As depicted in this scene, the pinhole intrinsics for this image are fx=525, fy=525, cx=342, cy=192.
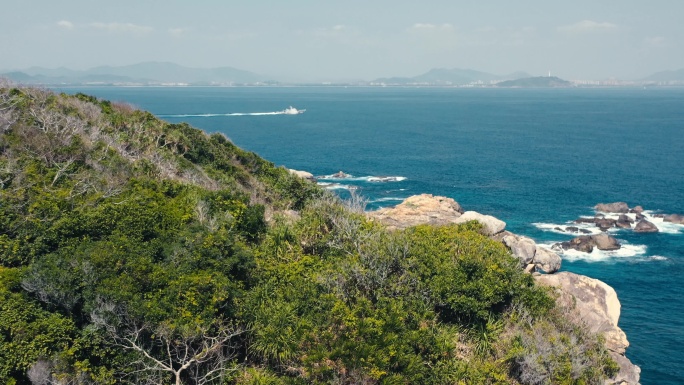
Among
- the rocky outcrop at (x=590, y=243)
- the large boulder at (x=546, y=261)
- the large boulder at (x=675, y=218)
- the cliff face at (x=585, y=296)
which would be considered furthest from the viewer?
the large boulder at (x=675, y=218)

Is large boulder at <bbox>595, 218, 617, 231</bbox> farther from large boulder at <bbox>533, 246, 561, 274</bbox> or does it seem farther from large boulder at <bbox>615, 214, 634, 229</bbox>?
large boulder at <bbox>533, 246, 561, 274</bbox>

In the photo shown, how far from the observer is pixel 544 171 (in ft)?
312

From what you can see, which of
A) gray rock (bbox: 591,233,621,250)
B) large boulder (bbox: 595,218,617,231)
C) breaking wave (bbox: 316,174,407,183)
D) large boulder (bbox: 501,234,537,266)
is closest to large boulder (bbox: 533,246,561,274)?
large boulder (bbox: 501,234,537,266)

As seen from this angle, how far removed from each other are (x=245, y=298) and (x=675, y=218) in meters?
64.7

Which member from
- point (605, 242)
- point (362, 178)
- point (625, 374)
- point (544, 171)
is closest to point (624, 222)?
point (605, 242)

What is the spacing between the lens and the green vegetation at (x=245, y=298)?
18938mm

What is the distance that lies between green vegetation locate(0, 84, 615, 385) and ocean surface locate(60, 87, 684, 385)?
14.7 m

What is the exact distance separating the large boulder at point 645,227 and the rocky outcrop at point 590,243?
652cm

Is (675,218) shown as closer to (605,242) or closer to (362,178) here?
(605,242)

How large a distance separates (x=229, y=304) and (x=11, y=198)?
1262 centimetres

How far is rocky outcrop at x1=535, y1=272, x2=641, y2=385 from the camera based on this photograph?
25.6 meters

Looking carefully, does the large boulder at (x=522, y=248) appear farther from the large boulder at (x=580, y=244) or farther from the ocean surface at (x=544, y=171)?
the large boulder at (x=580, y=244)

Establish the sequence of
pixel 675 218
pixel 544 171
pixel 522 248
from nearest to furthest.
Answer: pixel 522 248, pixel 675 218, pixel 544 171

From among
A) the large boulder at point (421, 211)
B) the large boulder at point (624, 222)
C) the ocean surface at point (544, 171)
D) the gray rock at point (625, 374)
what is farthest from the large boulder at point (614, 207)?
the gray rock at point (625, 374)
